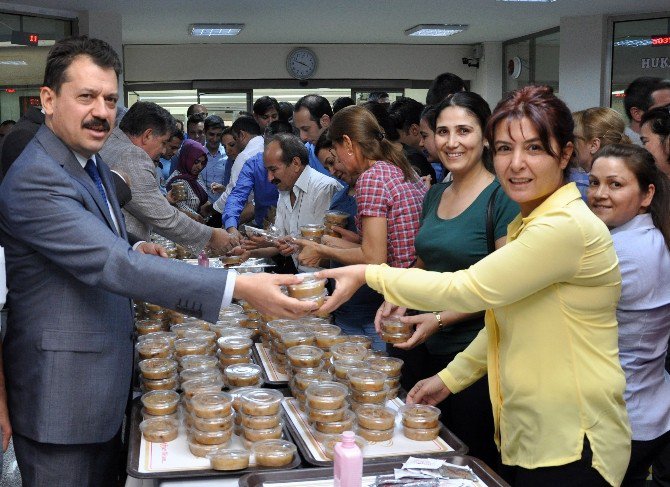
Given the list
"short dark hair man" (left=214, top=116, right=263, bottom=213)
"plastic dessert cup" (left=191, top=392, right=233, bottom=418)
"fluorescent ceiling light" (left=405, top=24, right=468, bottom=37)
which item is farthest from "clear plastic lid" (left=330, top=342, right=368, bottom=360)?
"fluorescent ceiling light" (left=405, top=24, right=468, bottom=37)

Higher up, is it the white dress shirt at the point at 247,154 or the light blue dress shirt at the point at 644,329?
the white dress shirt at the point at 247,154

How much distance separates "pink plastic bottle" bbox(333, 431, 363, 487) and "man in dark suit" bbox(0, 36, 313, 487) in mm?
631

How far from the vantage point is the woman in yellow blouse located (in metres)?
1.86

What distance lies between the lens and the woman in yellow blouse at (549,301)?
1858 millimetres

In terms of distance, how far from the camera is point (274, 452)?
2.04 meters

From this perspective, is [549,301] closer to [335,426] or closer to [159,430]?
[335,426]

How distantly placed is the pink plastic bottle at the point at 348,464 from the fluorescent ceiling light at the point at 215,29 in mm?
10290

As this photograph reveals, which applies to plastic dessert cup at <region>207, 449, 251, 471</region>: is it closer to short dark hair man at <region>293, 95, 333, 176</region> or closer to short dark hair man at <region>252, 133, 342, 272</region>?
short dark hair man at <region>252, 133, 342, 272</region>

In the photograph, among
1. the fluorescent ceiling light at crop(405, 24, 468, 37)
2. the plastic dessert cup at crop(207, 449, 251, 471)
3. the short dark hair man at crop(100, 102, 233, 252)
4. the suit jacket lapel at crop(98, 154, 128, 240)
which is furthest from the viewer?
the fluorescent ceiling light at crop(405, 24, 468, 37)

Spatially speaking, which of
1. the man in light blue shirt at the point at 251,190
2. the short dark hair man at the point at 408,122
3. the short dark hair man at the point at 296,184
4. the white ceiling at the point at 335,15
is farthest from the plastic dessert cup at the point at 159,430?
the white ceiling at the point at 335,15

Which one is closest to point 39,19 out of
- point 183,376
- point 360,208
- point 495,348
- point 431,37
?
Answer: point 431,37

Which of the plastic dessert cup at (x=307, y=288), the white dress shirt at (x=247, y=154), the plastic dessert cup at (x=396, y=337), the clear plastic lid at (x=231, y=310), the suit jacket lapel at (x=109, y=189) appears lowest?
the clear plastic lid at (x=231, y=310)

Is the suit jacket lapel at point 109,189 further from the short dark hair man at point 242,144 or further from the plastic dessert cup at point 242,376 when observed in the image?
the short dark hair man at point 242,144

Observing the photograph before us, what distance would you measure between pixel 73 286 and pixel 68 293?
0.02 meters
